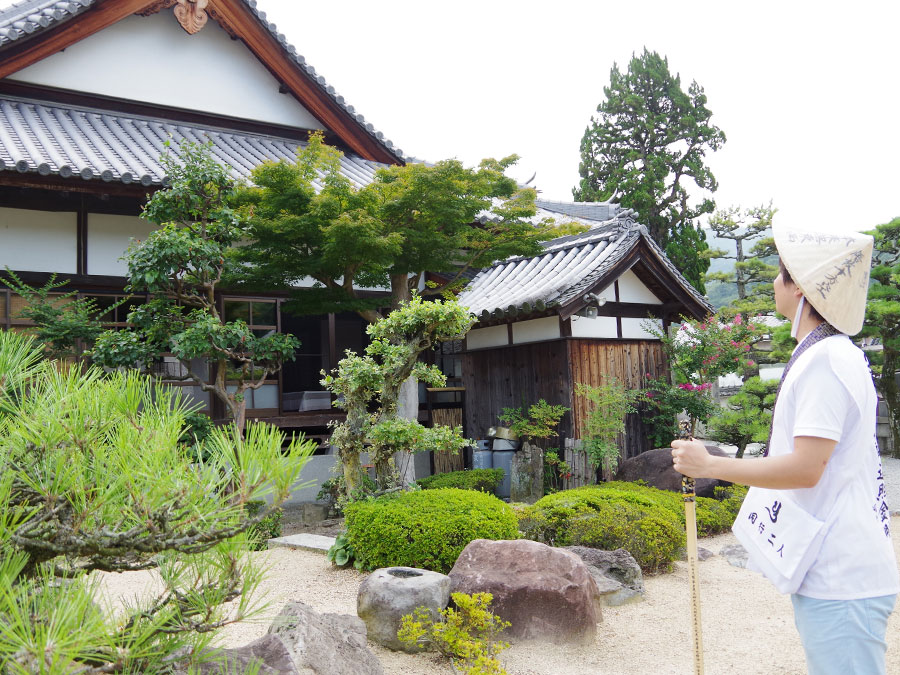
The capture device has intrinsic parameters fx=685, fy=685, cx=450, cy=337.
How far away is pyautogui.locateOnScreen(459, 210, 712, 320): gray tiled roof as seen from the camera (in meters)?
10.6

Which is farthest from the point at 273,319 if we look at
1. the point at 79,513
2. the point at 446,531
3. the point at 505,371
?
the point at 79,513

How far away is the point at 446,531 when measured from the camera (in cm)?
590

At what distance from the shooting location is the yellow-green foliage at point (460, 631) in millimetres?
4207

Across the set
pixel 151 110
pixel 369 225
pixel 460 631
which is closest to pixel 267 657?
pixel 460 631

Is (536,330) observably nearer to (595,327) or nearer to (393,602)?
(595,327)

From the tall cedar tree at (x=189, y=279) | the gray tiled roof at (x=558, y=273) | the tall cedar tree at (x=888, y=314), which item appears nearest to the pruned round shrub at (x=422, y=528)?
the tall cedar tree at (x=189, y=279)

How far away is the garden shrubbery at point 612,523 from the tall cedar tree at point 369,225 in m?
3.69

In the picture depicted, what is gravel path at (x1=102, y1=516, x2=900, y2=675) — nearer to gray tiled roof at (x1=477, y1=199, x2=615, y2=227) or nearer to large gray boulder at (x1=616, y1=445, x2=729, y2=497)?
large gray boulder at (x1=616, y1=445, x2=729, y2=497)

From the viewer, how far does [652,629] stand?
5.28 meters

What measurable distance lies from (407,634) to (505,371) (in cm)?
812

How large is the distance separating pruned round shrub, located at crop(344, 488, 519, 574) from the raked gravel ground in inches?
14.3

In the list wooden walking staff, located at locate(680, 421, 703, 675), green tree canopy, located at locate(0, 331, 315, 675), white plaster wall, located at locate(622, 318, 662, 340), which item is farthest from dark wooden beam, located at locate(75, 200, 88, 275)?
wooden walking staff, located at locate(680, 421, 703, 675)

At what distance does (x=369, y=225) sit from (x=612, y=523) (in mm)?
4346

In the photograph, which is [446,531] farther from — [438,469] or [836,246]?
[438,469]
